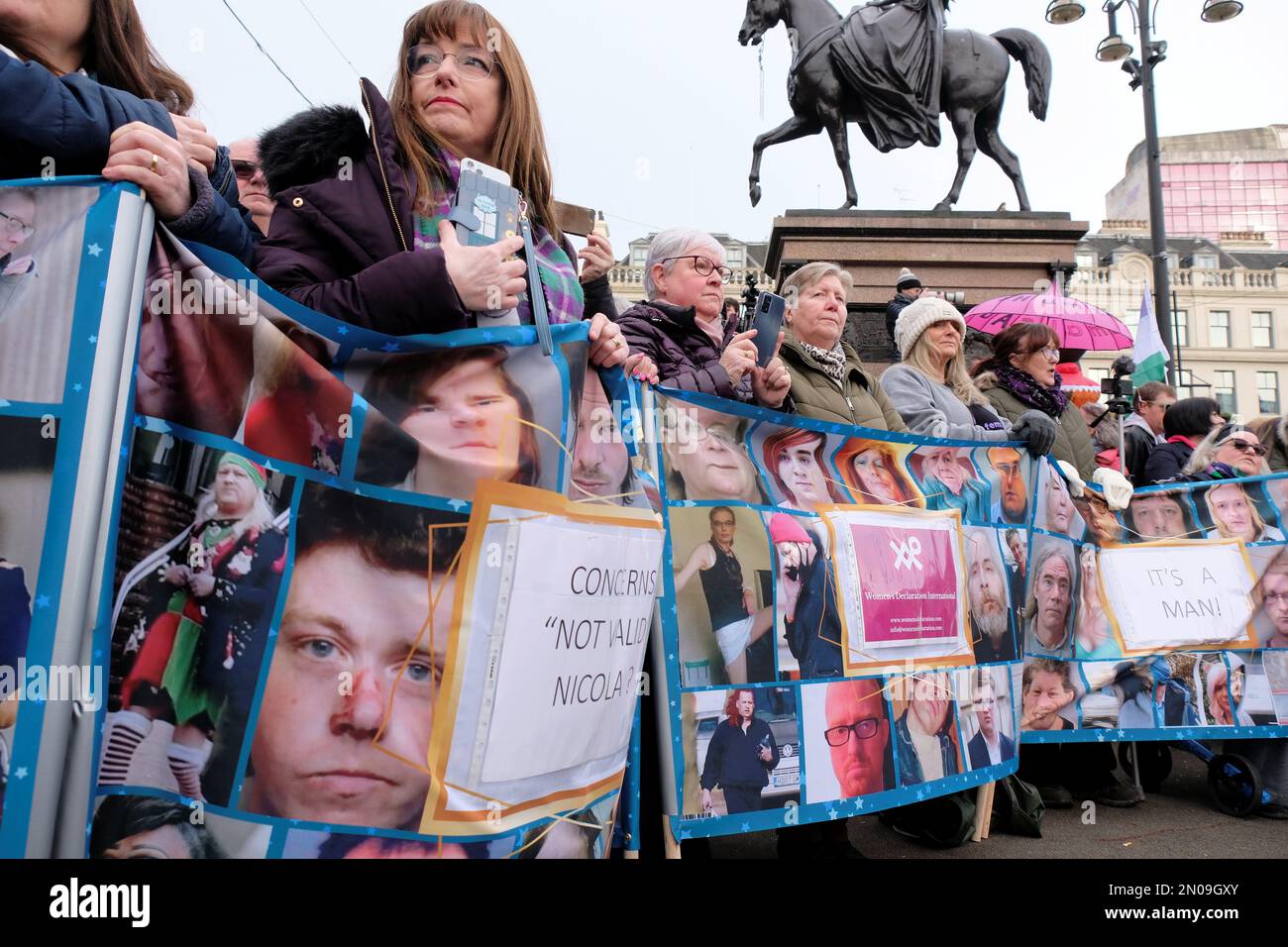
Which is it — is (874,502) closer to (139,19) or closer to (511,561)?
(511,561)

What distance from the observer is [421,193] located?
2264mm

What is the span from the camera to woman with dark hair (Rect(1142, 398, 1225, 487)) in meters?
6.32

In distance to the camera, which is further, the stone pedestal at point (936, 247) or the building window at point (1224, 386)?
the building window at point (1224, 386)

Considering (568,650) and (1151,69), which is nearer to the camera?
(568,650)

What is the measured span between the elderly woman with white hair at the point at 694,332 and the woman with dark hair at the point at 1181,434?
12.4 feet

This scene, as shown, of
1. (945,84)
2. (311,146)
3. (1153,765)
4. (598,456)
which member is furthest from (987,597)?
(945,84)

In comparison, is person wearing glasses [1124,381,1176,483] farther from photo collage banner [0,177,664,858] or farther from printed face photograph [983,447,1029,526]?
photo collage banner [0,177,664,858]

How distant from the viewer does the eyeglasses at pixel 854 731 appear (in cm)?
307

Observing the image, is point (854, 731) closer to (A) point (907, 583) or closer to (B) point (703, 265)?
(A) point (907, 583)

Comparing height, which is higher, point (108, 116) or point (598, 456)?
point (108, 116)

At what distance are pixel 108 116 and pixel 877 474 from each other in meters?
2.64

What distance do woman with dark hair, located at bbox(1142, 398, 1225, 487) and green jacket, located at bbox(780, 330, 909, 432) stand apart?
295cm

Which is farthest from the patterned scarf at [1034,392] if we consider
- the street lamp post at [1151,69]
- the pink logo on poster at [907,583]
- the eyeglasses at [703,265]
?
the street lamp post at [1151,69]

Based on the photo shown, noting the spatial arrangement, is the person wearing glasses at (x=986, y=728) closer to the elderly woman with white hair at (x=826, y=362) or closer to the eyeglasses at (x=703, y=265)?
the elderly woman with white hair at (x=826, y=362)
